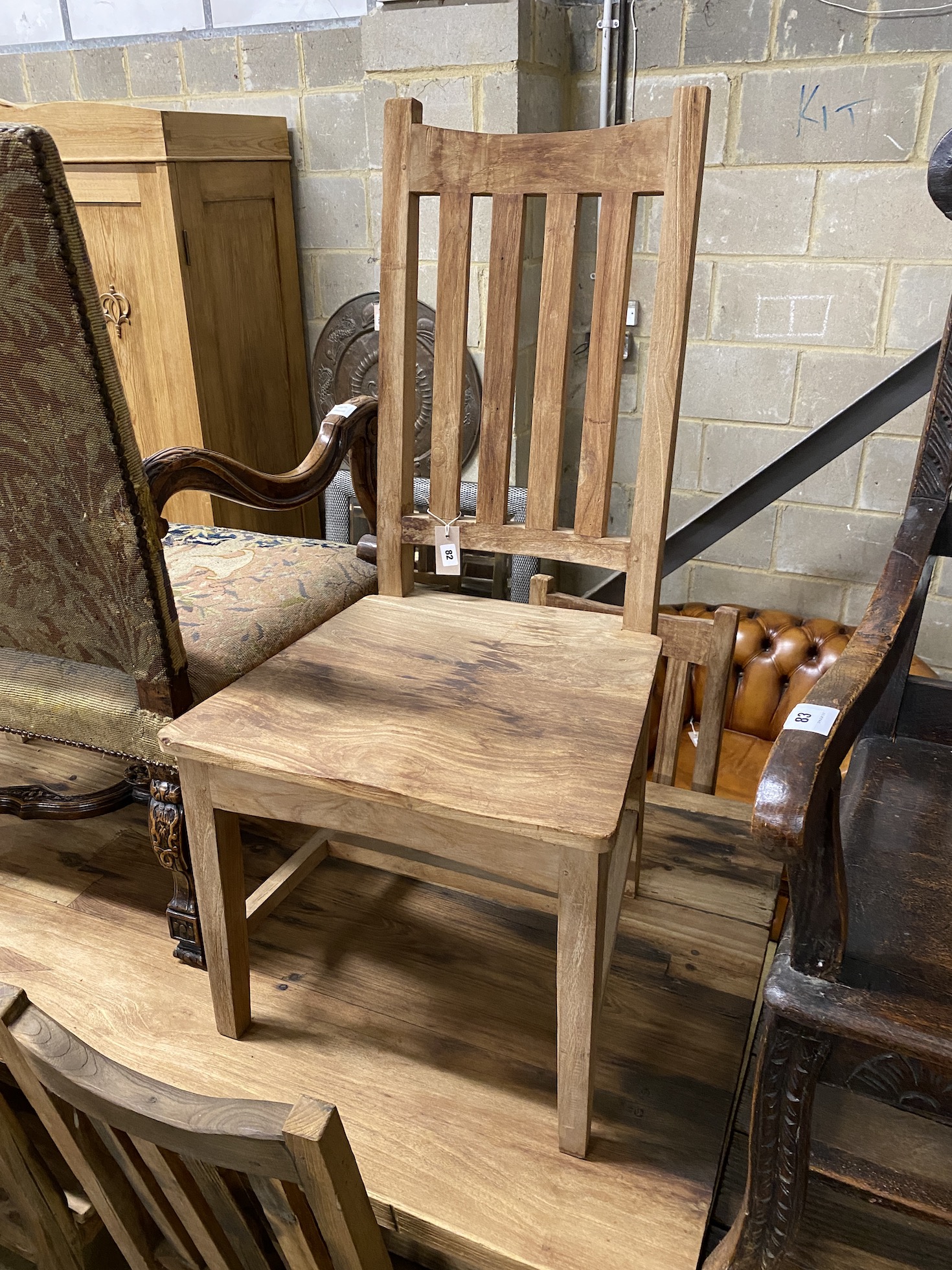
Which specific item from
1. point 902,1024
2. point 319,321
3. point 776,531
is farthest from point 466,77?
point 902,1024

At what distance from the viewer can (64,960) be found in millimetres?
1310

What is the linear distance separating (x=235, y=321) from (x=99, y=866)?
1448 mm

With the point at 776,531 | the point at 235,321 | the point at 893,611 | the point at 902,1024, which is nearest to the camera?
the point at 902,1024

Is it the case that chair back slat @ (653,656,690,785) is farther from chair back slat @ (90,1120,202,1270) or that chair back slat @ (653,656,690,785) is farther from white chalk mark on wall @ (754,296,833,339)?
white chalk mark on wall @ (754,296,833,339)

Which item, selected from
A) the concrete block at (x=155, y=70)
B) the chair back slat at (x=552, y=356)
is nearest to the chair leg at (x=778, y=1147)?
the chair back slat at (x=552, y=356)

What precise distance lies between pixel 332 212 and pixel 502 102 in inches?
24.8

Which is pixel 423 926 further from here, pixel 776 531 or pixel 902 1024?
pixel 776 531

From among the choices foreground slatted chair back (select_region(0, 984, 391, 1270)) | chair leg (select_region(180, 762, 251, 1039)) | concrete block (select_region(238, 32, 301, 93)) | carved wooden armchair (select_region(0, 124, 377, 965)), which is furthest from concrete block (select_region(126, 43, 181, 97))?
foreground slatted chair back (select_region(0, 984, 391, 1270))

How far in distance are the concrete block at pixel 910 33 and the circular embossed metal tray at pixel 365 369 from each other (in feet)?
3.74

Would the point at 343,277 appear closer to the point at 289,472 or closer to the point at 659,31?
the point at 659,31

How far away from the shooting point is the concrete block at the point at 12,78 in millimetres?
2645

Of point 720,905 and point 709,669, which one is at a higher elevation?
point 709,669

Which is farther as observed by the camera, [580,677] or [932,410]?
[580,677]

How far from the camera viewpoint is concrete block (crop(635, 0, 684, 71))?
2.14 meters
